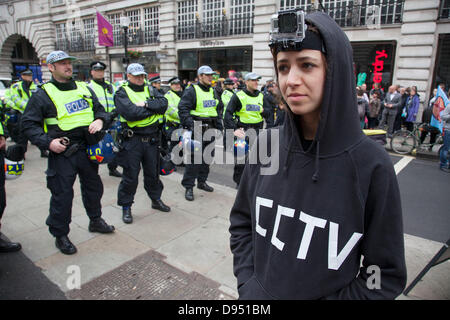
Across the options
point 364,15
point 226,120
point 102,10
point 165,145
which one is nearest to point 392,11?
point 364,15

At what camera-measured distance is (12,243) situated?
3.80 meters

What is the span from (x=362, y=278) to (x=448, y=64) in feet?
51.2

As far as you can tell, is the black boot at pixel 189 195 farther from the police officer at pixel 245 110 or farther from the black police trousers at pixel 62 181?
the black police trousers at pixel 62 181

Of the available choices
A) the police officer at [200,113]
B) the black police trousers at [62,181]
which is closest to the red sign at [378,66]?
the police officer at [200,113]

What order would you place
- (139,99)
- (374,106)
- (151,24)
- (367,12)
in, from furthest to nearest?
(151,24) < (367,12) < (374,106) < (139,99)

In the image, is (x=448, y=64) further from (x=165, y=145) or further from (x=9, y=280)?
(x=9, y=280)

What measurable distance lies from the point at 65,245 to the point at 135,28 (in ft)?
77.9

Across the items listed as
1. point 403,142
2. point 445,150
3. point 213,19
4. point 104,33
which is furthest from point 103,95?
point 213,19

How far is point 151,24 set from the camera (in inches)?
905

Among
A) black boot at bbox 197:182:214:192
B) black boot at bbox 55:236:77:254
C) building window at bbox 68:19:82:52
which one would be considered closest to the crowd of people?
black boot at bbox 55:236:77:254

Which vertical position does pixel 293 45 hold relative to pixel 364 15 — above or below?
below

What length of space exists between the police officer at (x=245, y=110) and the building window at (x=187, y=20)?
54.4 ft

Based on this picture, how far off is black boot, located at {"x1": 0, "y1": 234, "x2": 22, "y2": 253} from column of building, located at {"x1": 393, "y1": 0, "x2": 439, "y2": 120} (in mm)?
15008

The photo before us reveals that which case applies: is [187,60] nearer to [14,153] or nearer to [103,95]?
[103,95]
